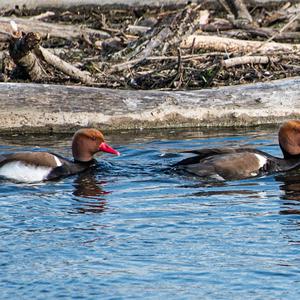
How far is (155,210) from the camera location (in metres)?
9.60

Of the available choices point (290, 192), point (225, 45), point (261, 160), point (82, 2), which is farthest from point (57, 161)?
point (82, 2)

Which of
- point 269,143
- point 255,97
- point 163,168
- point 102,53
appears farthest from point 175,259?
point 102,53

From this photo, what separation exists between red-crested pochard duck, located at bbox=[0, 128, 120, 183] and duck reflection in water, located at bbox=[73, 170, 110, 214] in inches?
6.8

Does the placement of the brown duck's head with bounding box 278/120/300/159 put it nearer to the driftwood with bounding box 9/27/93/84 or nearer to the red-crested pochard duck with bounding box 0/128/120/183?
the red-crested pochard duck with bounding box 0/128/120/183

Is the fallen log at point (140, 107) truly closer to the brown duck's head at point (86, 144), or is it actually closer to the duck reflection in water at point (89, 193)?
the brown duck's head at point (86, 144)

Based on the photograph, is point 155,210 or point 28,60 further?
point 28,60

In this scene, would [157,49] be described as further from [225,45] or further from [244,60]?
[244,60]

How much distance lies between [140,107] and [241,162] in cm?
292

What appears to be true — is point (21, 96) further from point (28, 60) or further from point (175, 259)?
point (175, 259)

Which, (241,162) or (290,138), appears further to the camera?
(290,138)

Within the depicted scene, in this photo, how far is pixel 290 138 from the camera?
1154 centimetres

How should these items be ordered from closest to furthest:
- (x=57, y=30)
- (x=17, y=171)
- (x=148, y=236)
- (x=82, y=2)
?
(x=148, y=236) < (x=17, y=171) < (x=57, y=30) < (x=82, y=2)

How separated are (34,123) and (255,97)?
2.91 meters

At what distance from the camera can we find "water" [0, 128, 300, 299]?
Result: 24.4 feet
